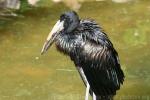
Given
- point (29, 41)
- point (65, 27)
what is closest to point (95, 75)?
point (65, 27)

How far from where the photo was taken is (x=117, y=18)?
11.9 meters

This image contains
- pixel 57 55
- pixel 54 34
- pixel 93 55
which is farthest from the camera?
pixel 57 55

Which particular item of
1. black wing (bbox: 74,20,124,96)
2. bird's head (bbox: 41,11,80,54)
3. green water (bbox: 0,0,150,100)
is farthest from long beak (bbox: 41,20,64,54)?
green water (bbox: 0,0,150,100)

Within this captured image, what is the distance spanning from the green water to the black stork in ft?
Answer: 3.68

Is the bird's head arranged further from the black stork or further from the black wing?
the black wing

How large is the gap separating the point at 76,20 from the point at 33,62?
2.49m

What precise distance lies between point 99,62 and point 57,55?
2723 millimetres

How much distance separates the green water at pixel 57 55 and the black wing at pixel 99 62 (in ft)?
3.75

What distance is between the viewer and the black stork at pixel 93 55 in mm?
7816

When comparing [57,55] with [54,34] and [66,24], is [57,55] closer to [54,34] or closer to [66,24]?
[54,34]

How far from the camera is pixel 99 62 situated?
7.85 m

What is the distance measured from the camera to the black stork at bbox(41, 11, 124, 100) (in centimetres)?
782

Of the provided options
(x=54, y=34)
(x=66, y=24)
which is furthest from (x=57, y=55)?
(x=66, y=24)

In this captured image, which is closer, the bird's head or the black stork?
the black stork
